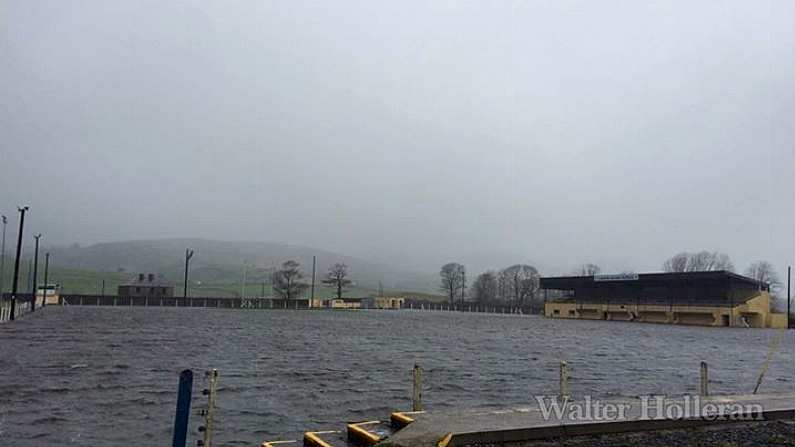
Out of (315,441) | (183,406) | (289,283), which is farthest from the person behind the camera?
(289,283)

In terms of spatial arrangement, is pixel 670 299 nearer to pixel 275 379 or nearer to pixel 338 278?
pixel 338 278

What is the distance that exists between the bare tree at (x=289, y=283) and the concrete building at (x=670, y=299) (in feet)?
219

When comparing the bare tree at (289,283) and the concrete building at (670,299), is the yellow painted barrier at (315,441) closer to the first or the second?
the concrete building at (670,299)

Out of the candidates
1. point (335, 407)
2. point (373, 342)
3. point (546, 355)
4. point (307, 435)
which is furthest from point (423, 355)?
point (307, 435)

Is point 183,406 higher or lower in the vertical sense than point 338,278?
lower

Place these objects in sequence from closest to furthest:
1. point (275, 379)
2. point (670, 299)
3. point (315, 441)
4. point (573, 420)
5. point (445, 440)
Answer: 1. point (445, 440)
2. point (573, 420)
3. point (315, 441)
4. point (275, 379)
5. point (670, 299)

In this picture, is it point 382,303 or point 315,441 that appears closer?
point 315,441

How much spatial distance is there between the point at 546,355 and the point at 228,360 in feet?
59.3

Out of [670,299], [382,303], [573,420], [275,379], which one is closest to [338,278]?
[382,303]

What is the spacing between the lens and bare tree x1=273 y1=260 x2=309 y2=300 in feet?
560

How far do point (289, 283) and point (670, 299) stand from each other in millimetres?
94159

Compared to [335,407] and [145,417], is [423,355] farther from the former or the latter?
[145,417]

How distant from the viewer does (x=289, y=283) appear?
561ft

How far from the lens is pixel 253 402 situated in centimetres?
1845
